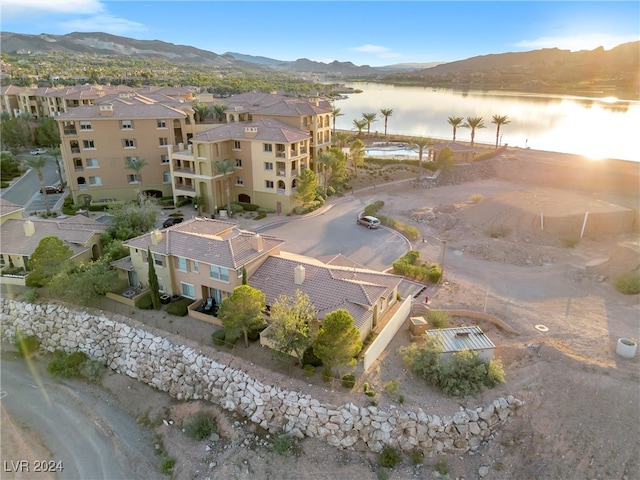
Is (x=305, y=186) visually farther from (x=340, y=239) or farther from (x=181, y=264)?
(x=181, y=264)

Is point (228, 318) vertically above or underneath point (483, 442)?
above

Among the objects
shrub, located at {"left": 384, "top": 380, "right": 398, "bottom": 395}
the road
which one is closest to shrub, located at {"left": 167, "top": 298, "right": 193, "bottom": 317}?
the road

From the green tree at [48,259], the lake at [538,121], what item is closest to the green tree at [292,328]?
the green tree at [48,259]

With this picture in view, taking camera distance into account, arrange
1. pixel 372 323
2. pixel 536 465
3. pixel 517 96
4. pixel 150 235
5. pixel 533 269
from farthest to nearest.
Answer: pixel 517 96, pixel 533 269, pixel 150 235, pixel 372 323, pixel 536 465

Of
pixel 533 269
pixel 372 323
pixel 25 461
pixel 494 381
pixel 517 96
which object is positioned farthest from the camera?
pixel 517 96

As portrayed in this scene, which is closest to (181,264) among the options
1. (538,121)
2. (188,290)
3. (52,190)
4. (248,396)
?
(188,290)

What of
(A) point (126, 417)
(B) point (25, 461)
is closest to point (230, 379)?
(A) point (126, 417)

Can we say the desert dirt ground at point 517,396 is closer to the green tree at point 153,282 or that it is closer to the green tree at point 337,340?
the green tree at point 337,340

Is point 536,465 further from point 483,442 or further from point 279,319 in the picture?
point 279,319
